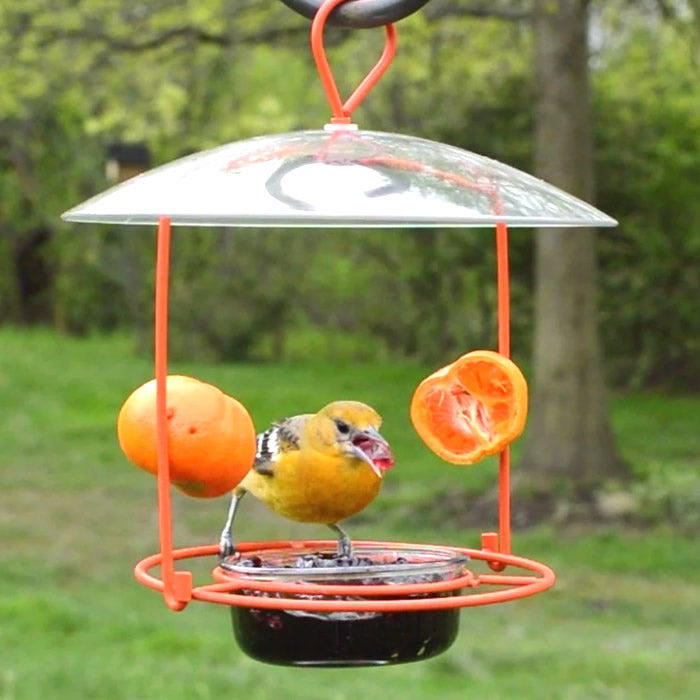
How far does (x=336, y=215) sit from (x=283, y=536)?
7824 millimetres

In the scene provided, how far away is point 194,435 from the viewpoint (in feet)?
8.85

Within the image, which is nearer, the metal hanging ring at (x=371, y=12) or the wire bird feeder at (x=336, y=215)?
the wire bird feeder at (x=336, y=215)

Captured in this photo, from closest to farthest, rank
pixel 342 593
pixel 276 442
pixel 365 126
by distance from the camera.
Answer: pixel 342 593 → pixel 276 442 → pixel 365 126

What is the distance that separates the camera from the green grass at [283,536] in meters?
6.50

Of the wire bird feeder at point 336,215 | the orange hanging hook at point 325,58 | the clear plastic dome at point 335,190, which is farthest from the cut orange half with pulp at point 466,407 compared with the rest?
the orange hanging hook at point 325,58

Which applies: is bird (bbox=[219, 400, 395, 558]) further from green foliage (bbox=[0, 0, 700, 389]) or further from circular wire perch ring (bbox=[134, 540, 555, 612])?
green foliage (bbox=[0, 0, 700, 389])

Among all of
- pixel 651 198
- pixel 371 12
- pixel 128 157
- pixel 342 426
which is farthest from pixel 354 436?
pixel 128 157

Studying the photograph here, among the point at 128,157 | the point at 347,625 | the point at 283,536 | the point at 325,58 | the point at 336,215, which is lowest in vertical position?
the point at 283,536

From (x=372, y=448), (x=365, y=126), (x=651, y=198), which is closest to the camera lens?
(x=372, y=448)

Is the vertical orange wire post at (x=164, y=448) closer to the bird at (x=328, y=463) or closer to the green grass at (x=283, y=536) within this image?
the bird at (x=328, y=463)

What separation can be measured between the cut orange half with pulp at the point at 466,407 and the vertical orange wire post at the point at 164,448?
59cm

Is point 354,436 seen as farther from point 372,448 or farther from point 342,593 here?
point 342,593

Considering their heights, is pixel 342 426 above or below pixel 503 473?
above

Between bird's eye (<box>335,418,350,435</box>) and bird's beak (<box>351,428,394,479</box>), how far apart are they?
0.02 m
